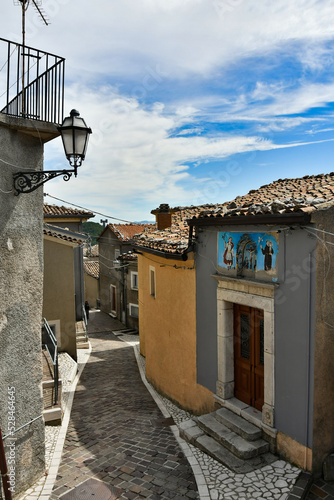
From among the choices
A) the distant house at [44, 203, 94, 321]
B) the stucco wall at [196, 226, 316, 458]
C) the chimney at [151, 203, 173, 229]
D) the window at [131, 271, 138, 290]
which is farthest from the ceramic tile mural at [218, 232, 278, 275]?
the window at [131, 271, 138, 290]

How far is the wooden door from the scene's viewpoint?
750 cm

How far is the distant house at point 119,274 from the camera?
79.4 ft

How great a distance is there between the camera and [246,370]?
25.7 feet

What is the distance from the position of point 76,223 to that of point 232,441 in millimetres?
16217

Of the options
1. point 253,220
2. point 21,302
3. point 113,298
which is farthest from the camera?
point 113,298

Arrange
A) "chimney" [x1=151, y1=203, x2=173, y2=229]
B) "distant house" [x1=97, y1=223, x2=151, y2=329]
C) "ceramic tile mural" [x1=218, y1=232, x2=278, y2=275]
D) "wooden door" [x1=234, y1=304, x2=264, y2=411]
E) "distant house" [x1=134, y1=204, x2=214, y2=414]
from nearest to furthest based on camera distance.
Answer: "ceramic tile mural" [x1=218, y1=232, x2=278, y2=275]
"wooden door" [x1=234, y1=304, x2=264, y2=411]
"distant house" [x1=134, y1=204, x2=214, y2=414]
"chimney" [x1=151, y1=203, x2=173, y2=229]
"distant house" [x1=97, y1=223, x2=151, y2=329]

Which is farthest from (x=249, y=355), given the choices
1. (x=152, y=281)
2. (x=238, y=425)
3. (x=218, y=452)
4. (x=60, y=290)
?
(x=60, y=290)

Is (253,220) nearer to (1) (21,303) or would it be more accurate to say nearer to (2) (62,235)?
(1) (21,303)

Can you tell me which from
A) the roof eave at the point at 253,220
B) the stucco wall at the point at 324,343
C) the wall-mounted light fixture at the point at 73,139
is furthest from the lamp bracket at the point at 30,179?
the stucco wall at the point at 324,343

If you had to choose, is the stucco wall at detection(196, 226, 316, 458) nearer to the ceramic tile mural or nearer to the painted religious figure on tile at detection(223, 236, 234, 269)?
the ceramic tile mural

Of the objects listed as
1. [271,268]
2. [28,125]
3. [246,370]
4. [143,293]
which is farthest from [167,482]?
[143,293]

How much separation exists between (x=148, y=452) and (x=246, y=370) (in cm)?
250

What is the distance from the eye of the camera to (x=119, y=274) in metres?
27.0

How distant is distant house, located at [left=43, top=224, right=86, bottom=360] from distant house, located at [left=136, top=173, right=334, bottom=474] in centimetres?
577
